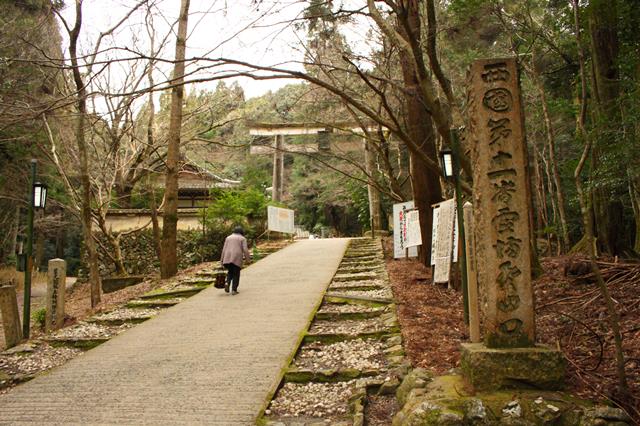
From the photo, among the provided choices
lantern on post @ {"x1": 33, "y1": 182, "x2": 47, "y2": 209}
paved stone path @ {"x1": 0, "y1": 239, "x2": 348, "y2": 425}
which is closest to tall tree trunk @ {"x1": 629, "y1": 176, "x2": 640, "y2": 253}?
paved stone path @ {"x1": 0, "y1": 239, "x2": 348, "y2": 425}

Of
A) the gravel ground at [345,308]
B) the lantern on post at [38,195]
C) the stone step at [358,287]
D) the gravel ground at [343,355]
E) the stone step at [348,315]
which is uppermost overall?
the lantern on post at [38,195]

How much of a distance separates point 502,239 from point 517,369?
42.6 inches

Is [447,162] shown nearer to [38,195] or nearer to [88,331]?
[88,331]

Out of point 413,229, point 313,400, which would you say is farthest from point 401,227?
point 313,400

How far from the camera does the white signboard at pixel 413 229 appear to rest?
12578 millimetres

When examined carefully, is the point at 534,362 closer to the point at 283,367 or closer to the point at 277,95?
the point at 283,367

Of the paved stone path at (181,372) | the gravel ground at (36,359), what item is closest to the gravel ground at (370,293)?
the paved stone path at (181,372)

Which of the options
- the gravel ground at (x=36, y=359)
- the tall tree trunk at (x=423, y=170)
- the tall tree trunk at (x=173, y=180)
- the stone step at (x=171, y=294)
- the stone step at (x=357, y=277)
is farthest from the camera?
the tall tree trunk at (x=173, y=180)

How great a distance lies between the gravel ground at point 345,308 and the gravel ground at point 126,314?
315 cm

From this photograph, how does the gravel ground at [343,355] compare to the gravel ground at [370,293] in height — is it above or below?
below

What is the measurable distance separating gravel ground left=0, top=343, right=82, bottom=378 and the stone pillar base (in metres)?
5.59

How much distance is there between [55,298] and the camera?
9367 millimetres

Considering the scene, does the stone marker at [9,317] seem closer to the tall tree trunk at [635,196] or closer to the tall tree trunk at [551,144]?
the tall tree trunk at [635,196]

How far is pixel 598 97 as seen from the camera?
9.00 metres
